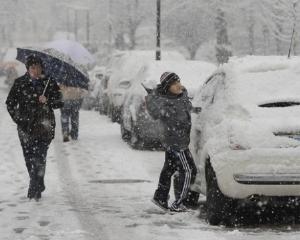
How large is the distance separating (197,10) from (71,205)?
31.8 meters

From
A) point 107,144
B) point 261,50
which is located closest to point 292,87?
point 107,144

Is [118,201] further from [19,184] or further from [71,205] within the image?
[19,184]

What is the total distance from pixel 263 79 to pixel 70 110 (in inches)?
345

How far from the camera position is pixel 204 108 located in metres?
8.56

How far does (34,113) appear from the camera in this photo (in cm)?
923

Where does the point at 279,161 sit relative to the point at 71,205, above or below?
above

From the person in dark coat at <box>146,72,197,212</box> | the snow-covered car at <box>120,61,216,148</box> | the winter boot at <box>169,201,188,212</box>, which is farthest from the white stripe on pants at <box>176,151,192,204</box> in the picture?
the snow-covered car at <box>120,61,216,148</box>

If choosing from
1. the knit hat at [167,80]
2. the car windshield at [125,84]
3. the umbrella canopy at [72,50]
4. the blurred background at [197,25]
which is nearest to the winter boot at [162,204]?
the knit hat at [167,80]

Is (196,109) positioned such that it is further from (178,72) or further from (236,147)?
(178,72)

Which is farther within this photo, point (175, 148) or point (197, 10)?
point (197, 10)

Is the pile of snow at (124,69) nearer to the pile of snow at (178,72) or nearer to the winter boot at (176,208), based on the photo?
the pile of snow at (178,72)

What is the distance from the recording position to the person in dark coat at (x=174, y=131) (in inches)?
329

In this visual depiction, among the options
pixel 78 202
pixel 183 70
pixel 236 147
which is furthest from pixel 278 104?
pixel 183 70

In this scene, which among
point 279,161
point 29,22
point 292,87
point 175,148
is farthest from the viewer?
point 29,22
